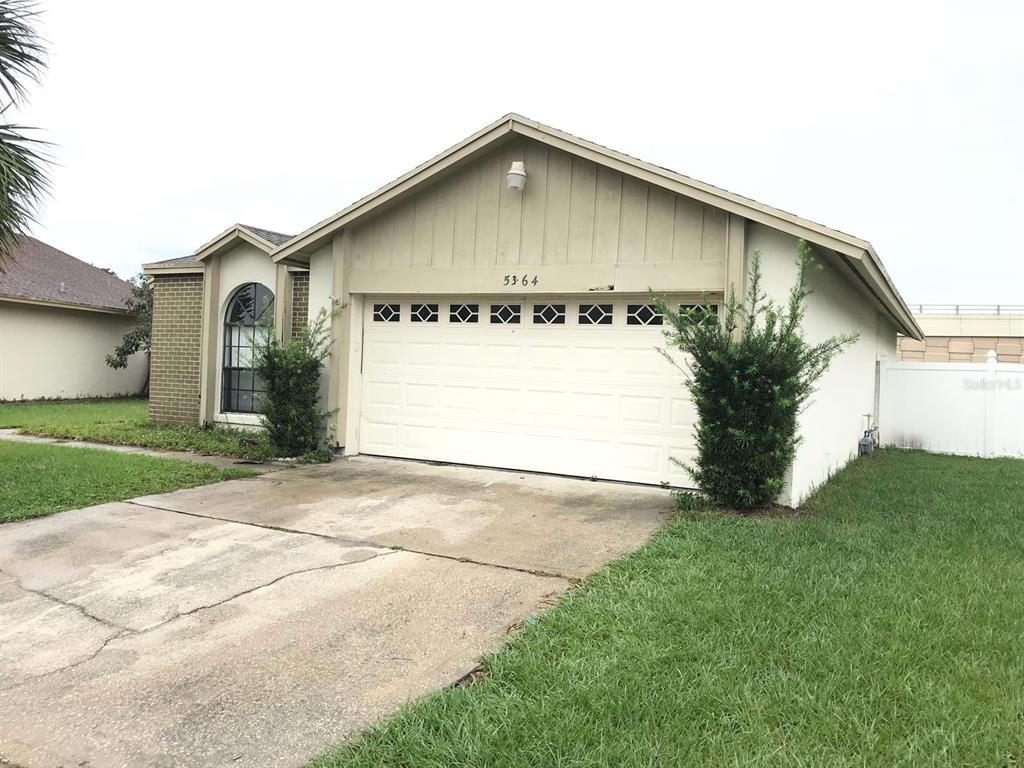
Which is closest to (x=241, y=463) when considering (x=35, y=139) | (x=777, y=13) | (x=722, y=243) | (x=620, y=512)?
(x=35, y=139)

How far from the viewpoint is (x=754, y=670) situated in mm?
3303

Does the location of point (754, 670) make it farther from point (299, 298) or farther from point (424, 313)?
point (299, 298)

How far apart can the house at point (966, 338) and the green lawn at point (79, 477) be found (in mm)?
33499

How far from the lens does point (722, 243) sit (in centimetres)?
735

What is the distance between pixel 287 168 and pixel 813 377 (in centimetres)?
1536

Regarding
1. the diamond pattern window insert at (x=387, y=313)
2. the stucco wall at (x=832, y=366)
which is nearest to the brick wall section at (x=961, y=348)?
the stucco wall at (x=832, y=366)

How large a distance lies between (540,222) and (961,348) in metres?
33.2

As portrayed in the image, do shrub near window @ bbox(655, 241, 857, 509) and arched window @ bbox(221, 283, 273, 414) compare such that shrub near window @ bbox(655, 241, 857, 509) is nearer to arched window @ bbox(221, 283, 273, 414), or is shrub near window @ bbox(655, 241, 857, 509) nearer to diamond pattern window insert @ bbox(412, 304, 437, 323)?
diamond pattern window insert @ bbox(412, 304, 437, 323)

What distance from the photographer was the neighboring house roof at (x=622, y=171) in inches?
265

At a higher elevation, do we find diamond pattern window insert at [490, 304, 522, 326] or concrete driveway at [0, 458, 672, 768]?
diamond pattern window insert at [490, 304, 522, 326]

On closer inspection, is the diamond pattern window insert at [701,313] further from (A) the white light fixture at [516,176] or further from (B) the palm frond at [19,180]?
(B) the palm frond at [19,180]

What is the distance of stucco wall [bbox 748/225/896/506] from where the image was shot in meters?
7.14

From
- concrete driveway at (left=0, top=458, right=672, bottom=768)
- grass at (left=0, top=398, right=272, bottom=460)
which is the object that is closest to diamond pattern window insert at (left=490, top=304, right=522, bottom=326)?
concrete driveway at (left=0, top=458, right=672, bottom=768)

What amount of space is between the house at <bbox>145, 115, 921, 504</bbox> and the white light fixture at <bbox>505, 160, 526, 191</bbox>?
0.07ft
